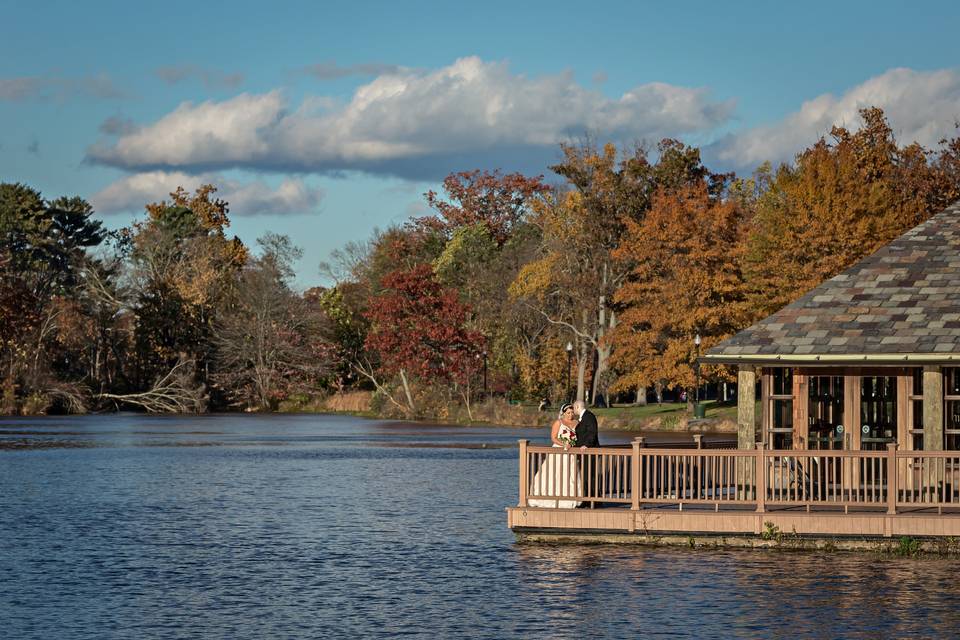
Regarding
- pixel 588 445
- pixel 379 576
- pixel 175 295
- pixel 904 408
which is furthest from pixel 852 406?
pixel 175 295

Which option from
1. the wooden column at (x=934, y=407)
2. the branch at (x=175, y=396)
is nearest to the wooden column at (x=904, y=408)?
the wooden column at (x=934, y=407)

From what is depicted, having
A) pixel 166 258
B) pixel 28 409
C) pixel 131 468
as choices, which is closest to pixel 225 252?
pixel 166 258

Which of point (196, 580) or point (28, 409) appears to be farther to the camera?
point (28, 409)

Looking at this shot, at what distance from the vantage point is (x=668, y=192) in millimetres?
76188

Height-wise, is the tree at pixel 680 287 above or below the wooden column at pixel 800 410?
above

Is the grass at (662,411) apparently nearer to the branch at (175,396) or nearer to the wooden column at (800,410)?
the branch at (175,396)

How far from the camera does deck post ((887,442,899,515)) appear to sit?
24.0 m

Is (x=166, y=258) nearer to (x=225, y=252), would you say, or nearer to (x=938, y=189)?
(x=225, y=252)

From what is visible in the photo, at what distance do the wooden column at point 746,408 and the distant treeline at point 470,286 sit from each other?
35.2 m

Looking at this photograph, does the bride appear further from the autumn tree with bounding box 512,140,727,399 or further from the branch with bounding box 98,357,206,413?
the branch with bounding box 98,357,206,413

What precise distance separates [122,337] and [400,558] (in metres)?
84.9

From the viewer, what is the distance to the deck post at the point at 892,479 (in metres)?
24.0

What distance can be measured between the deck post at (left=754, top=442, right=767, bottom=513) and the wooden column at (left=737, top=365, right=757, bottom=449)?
196 inches

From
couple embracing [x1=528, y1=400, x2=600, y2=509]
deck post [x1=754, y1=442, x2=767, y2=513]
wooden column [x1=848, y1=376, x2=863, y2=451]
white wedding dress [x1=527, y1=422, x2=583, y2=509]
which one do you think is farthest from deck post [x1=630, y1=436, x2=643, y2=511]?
wooden column [x1=848, y1=376, x2=863, y2=451]
